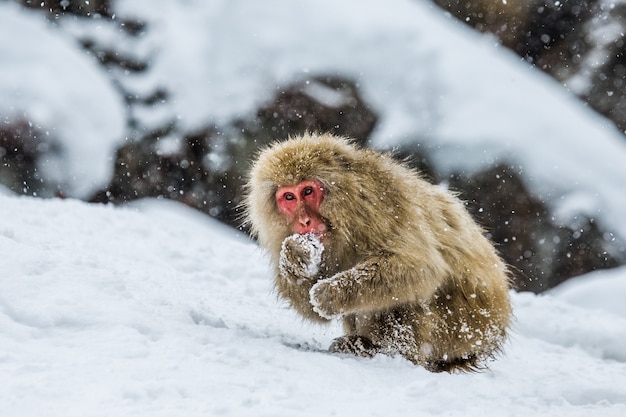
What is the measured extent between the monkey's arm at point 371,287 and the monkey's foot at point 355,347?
0.18 meters

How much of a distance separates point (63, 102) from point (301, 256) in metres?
6.40

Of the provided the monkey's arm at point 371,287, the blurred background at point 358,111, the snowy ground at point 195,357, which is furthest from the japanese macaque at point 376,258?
the blurred background at point 358,111

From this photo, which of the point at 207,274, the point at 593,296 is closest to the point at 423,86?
the point at 593,296

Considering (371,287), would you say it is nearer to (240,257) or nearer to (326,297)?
(326,297)

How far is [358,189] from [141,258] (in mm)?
1971

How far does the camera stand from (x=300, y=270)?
3.45 m

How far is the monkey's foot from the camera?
3324mm

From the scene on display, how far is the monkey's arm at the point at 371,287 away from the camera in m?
3.23

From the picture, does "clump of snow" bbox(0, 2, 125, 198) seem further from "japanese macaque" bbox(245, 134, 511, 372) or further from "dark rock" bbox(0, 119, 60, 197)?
"japanese macaque" bbox(245, 134, 511, 372)

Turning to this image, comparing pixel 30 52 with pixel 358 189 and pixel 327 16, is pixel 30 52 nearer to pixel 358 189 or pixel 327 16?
pixel 327 16

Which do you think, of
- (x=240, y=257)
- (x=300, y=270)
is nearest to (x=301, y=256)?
(x=300, y=270)

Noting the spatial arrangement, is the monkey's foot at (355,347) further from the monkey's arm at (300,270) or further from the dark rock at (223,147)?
the dark rock at (223,147)

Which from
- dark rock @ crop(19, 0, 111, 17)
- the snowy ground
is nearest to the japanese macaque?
the snowy ground

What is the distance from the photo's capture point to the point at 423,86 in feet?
29.1
